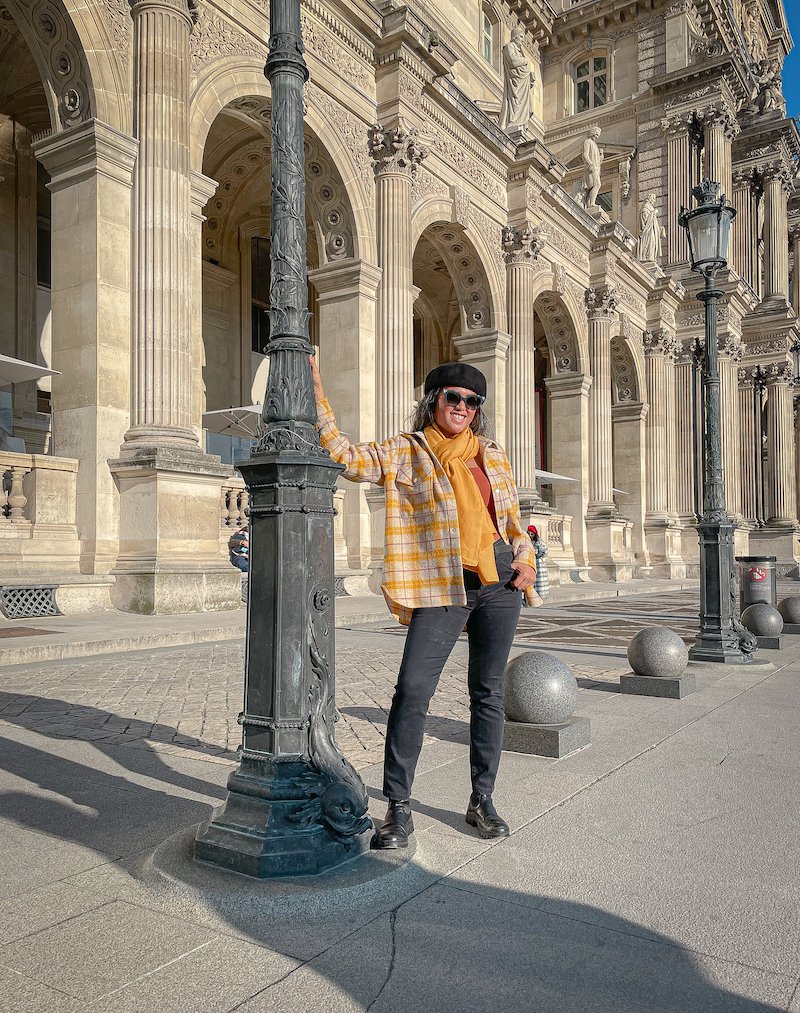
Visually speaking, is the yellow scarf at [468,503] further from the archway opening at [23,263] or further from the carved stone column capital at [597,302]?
the carved stone column capital at [597,302]

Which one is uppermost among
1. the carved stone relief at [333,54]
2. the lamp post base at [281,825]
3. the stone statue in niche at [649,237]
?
the stone statue in niche at [649,237]

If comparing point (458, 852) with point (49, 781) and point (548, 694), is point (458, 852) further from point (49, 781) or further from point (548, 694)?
point (49, 781)

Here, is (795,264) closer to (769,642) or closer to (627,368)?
(627,368)

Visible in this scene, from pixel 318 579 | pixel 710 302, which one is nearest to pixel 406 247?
pixel 710 302

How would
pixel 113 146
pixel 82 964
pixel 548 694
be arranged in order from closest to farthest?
pixel 82 964 < pixel 548 694 < pixel 113 146

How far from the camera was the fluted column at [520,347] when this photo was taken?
24439 millimetres

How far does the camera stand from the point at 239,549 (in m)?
13.6

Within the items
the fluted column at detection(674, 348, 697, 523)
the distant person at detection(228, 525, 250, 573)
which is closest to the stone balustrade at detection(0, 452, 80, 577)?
the distant person at detection(228, 525, 250, 573)

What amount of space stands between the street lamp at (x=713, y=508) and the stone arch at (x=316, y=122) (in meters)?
9.11

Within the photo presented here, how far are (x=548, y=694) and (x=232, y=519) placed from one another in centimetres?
1006

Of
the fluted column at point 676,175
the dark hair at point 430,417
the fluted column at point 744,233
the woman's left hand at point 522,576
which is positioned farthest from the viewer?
the fluted column at point 744,233

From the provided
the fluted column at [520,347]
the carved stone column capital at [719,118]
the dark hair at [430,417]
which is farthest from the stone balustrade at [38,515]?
the carved stone column capital at [719,118]

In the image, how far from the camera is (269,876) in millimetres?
3084

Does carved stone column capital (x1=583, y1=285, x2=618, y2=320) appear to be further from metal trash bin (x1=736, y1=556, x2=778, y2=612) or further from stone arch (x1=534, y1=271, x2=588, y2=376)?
metal trash bin (x1=736, y1=556, x2=778, y2=612)
